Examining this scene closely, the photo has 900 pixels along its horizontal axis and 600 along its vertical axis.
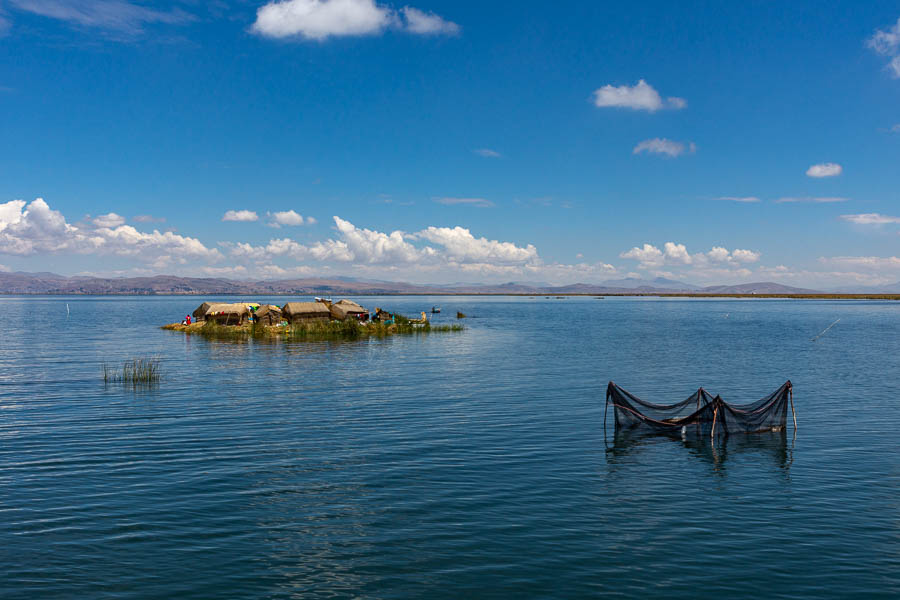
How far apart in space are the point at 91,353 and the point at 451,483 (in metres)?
49.9

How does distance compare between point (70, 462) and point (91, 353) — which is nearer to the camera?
point (70, 462)

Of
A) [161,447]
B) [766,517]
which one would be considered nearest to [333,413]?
[161,447]

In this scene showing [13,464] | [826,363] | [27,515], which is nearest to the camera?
[27,515]

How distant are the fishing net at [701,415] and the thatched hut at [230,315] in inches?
2556

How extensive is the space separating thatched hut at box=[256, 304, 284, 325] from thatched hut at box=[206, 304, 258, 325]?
68.0 inches

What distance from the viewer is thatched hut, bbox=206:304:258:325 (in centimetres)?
8156

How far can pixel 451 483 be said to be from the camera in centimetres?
1869

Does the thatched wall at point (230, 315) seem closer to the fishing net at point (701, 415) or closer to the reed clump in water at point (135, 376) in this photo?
the reed clump in water at point (135, 376)

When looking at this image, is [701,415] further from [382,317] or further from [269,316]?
[382,317]

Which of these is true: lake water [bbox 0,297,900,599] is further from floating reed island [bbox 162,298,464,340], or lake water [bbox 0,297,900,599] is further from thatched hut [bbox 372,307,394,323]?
thatched hut [bbox 372,307,394,323]

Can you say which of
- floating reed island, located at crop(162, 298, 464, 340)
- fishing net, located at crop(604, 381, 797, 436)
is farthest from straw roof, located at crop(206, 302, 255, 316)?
fishing net, located at crop(604, 381, 797, 436)

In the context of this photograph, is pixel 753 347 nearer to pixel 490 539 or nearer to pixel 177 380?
pixel 177 380

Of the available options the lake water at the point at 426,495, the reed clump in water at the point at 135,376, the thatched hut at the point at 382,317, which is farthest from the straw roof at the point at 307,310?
the lake water at the point at 426,495

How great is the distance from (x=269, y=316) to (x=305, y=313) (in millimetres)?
4990
